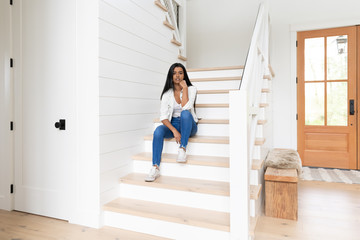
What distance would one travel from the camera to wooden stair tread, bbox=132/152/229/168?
1980 millimetres

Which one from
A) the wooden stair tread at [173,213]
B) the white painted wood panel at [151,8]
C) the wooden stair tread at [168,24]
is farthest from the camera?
the wooden stair tread at [168,24]

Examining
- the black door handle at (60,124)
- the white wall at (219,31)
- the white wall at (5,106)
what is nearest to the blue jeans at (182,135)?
the black door handle at (60,124)

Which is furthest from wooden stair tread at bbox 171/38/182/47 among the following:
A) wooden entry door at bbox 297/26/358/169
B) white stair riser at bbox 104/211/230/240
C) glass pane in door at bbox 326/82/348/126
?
glass pane in door at bbox 326/82/348/126

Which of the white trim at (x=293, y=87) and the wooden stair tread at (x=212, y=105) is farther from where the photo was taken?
the white trim at (x=293, y=87)

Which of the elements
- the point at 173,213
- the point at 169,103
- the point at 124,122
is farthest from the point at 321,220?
the point at 124,122

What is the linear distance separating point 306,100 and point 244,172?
9.11 feet

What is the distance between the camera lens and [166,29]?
9.87 ft

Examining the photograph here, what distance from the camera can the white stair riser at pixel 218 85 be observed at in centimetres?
280

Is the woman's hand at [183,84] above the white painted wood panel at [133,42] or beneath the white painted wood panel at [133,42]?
beneath

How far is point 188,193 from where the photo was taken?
189 cm

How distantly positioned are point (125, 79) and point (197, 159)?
916 millimetres

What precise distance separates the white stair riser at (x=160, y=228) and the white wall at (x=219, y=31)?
3021mm

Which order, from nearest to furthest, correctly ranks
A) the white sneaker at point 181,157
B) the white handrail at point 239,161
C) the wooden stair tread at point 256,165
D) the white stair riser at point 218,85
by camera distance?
1. the white handrail at point 239,161
2. the wooden stair tread at point 256,165
3. the white sneaker at point 181,157
4. the white stair riser at point 218,85

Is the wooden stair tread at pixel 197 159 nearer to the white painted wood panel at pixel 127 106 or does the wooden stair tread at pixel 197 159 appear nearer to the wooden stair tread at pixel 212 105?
the white painted wood panel at pixel 127 106
